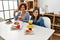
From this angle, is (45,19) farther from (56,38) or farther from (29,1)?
(29,1)

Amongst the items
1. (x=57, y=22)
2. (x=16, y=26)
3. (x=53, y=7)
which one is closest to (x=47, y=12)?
(x=53, y=7)

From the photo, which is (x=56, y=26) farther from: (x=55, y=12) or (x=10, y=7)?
(x=10, y=7)

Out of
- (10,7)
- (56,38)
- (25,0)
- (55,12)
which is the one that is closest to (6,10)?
(10,7)

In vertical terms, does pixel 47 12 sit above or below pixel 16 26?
above

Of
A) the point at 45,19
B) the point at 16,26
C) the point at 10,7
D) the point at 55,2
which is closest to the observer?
the point at 16,26

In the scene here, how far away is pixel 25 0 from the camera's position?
4031 millimetres

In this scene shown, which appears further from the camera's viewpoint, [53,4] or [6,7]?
[6,7]

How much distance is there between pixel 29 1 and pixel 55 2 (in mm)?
1082

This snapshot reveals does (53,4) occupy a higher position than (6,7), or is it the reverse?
(53,4)

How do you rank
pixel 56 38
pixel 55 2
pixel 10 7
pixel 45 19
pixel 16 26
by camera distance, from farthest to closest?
pixel 10 7, pixel 55 2, pixel 56 38, pixel 45 19, pixel 16 26

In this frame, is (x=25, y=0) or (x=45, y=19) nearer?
(x=45, y=19)

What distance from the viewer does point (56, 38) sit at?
11.2ft

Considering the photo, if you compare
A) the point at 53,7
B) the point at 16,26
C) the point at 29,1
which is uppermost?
the point at 29,1

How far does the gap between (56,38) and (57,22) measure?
598 mm
